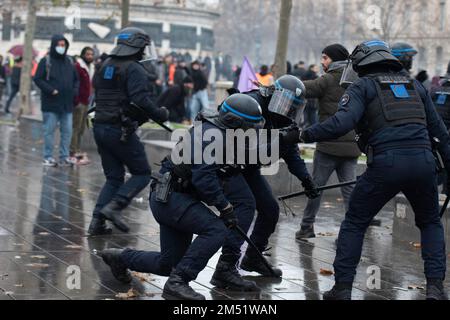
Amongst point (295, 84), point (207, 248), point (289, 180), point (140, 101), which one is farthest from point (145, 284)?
point (289, 180)

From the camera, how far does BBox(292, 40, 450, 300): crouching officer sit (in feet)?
23.0

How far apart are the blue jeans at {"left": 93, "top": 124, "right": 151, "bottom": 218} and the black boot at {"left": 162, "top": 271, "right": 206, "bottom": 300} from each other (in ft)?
8.60

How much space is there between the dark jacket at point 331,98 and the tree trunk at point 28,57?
53.0 feet

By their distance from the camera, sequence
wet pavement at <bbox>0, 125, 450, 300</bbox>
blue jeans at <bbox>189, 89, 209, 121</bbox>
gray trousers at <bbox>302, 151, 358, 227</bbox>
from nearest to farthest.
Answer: wet pavement at <bbox>0, 125, 450, 300</bbox> → gray trousers at <bbox>302, 151, 358, 227</bbox> → blue jeans at <bbox>189, 89, 209, 121</bbox>

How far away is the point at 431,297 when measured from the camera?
715 centimetres

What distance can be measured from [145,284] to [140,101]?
2.50m

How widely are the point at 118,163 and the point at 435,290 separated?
3774 millimetres

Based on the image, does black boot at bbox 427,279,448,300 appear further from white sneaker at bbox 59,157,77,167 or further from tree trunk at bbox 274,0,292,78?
tree trunk at bbox 274,0,292,78

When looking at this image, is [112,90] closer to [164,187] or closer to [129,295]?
[164,187]

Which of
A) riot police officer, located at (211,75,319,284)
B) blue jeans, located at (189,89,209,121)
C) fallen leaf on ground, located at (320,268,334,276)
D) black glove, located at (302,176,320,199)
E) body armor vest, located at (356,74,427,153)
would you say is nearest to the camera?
body armor vest, located at (356,74,427,153)

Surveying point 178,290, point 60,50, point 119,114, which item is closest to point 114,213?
point 119,114

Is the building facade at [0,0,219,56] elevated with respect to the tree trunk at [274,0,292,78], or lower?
lower

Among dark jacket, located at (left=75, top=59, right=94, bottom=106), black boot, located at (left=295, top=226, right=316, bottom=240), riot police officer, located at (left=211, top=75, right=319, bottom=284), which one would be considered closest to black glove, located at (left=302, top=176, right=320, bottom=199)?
riot police officer, located at (left=211, top=75, right=319, bottom=284)

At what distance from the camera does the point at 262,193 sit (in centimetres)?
811
